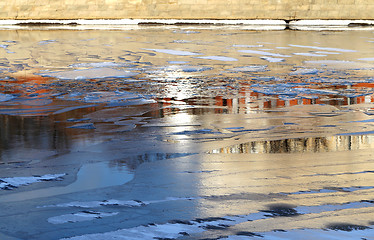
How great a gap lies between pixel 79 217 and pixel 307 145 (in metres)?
2.18

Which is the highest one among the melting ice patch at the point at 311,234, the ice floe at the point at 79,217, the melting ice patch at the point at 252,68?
the melting ice patch at the point at 252,68

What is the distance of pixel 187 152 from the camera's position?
4.56 meters

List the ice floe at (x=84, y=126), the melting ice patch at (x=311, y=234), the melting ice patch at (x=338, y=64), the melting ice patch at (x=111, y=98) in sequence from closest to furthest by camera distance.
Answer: the melting ice patch at (x=311, y=234), the ice floe at (x=84, y=126), the melting ice patch at (x=111, y=98), the melting ice patch at (x=338, y=64)

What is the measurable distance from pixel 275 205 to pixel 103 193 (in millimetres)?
1009

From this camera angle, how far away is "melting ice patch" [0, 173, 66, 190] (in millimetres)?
3758

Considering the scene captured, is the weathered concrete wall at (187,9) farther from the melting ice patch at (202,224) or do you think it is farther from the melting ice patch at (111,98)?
the melting ice patch at (202,224)

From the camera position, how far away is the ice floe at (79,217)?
3.15 m

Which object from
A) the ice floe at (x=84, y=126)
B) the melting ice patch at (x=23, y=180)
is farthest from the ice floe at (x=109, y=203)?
the ice floe at (x=84, y=126)

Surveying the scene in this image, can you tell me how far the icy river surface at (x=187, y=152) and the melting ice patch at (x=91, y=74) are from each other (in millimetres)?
30

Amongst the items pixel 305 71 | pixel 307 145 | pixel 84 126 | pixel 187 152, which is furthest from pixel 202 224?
pixel 305 71

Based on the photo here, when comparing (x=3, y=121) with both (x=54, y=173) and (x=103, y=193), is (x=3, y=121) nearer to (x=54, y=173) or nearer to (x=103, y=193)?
(x=54, y=173)

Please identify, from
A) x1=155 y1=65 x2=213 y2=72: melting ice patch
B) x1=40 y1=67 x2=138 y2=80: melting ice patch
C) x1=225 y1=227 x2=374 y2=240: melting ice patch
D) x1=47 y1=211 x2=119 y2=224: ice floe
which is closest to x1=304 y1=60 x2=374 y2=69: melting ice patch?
x1=155 y1=65 x2=213 y2=72: melting ice patch

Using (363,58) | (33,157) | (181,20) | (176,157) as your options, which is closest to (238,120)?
(176,157)

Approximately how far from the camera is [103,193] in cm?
359
